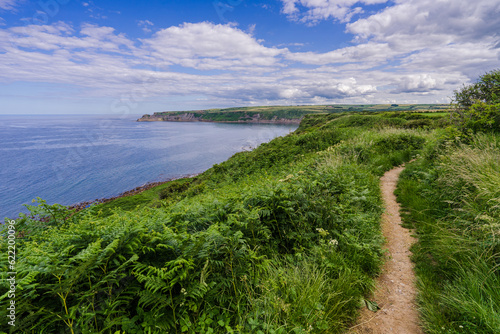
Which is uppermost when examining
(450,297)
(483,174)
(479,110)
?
(479,110)

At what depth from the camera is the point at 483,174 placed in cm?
573

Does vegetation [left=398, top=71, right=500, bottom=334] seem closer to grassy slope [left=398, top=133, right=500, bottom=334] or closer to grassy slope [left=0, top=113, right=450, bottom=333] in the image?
grassy slope [left=398, top=133, right=500, bottom=334]

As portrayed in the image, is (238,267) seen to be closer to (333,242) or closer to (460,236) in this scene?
(333,242)

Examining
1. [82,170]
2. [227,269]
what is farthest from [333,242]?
[82,170]

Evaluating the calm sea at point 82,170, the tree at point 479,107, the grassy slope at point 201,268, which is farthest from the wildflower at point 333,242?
the calm sea at point 82,170

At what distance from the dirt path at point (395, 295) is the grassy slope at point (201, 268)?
24 cm

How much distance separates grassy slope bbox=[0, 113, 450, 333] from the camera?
2.32 m

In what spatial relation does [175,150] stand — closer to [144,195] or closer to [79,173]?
[79,173]

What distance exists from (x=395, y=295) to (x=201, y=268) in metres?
3.39

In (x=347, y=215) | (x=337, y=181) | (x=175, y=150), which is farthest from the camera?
(x=175, y=150)

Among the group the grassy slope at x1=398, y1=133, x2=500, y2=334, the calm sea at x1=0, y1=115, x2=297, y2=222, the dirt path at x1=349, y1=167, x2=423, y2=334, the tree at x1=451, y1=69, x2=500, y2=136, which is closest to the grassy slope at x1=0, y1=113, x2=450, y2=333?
the dirt path at x1=349, y1=167, x2=423, y2=334

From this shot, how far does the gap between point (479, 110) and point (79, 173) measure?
6393 centimetres

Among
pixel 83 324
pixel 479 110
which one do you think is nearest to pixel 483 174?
pixel 479 110

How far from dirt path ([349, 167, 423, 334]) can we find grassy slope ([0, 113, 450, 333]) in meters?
0.24
